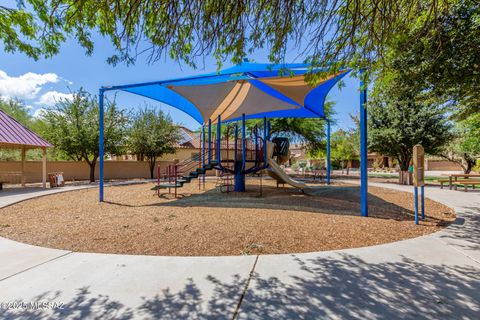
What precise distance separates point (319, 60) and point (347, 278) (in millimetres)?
3753

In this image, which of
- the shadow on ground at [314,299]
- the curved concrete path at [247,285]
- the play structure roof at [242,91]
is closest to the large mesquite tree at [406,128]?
the play structure roof at [242,91]

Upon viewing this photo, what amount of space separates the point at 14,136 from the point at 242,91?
12681 mm

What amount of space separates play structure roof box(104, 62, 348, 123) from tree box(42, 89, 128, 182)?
877cm

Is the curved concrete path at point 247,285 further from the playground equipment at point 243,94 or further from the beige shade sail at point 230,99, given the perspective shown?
the beige shade sail at point 230,99

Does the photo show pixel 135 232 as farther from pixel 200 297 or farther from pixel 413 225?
pixel 413 225

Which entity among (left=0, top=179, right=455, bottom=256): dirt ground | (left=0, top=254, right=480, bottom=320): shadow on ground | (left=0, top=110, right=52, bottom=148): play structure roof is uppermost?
(left=0, top=110, right=52, bottom=148): play structure roof

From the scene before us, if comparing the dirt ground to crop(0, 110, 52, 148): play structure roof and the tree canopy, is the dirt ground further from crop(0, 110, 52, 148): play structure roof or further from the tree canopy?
the tree canopy

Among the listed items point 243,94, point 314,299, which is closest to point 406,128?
point 243,94

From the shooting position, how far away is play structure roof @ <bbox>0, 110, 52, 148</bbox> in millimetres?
13461

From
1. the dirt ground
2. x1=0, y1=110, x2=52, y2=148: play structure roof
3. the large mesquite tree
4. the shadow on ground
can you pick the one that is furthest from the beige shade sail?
x1=0, y1=110, x2=52, y2=148: play structure roof

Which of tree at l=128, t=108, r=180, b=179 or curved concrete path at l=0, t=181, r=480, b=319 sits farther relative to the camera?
tree at l=128, t=108, r=180, b=179

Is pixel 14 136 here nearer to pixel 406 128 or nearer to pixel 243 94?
pixel 243 94

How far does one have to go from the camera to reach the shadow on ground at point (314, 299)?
2.56 m

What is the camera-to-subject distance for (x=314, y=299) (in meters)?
2.84
